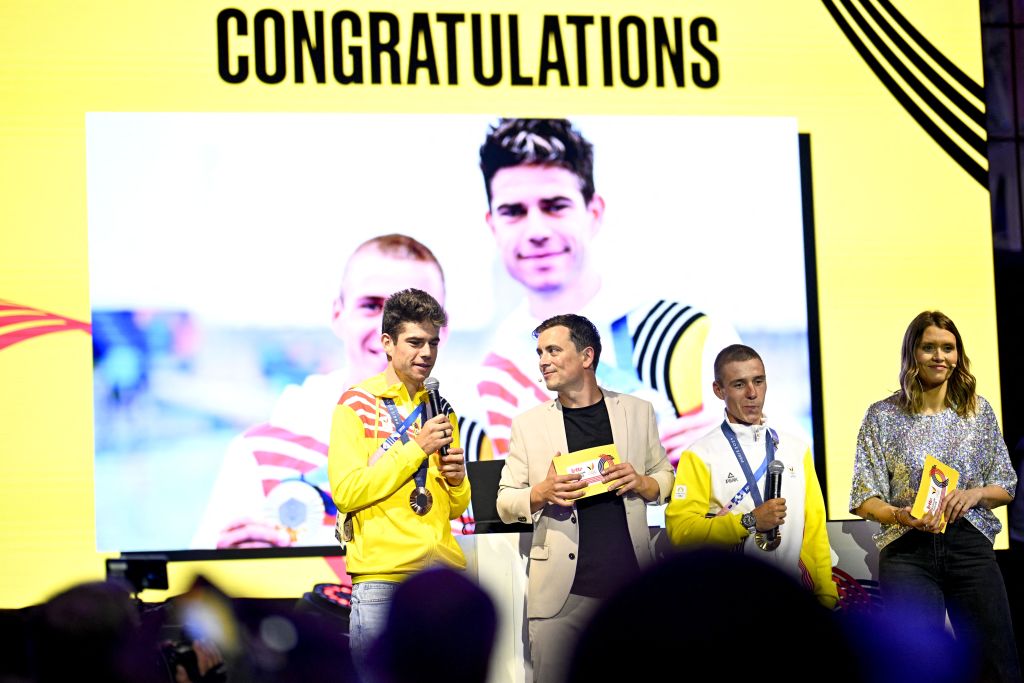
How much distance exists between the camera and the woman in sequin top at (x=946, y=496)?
4512 millimetres

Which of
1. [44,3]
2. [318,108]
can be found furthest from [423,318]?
[44,3]

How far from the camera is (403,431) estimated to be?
4039 millimetres

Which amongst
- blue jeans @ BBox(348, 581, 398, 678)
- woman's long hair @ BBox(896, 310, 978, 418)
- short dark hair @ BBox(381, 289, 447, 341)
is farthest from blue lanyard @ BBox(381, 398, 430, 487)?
woman's long hair @ BBox(896, 310, 978, 418)

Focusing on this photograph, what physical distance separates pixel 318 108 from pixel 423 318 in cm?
244

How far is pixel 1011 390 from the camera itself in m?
6.62

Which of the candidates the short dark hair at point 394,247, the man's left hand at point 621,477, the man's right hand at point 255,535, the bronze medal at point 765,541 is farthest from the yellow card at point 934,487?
the man's right hand at point 255,535

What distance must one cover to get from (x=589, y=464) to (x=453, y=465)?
487mm

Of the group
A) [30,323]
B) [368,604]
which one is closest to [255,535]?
[30,323]

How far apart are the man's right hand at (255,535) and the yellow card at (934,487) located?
10.0 feet

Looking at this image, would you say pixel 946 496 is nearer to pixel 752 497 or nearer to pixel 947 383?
pixel 947 383

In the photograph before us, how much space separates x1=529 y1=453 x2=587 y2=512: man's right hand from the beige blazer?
0.10 meters

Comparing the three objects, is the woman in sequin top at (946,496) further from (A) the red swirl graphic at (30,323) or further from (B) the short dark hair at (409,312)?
(A) the red swirl graphic at (30,323)

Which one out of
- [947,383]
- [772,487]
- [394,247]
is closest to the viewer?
[772,487]

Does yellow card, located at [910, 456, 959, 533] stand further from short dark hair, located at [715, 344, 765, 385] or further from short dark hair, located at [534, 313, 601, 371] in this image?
short dark hair, located at [534, 313, 601, 371]
